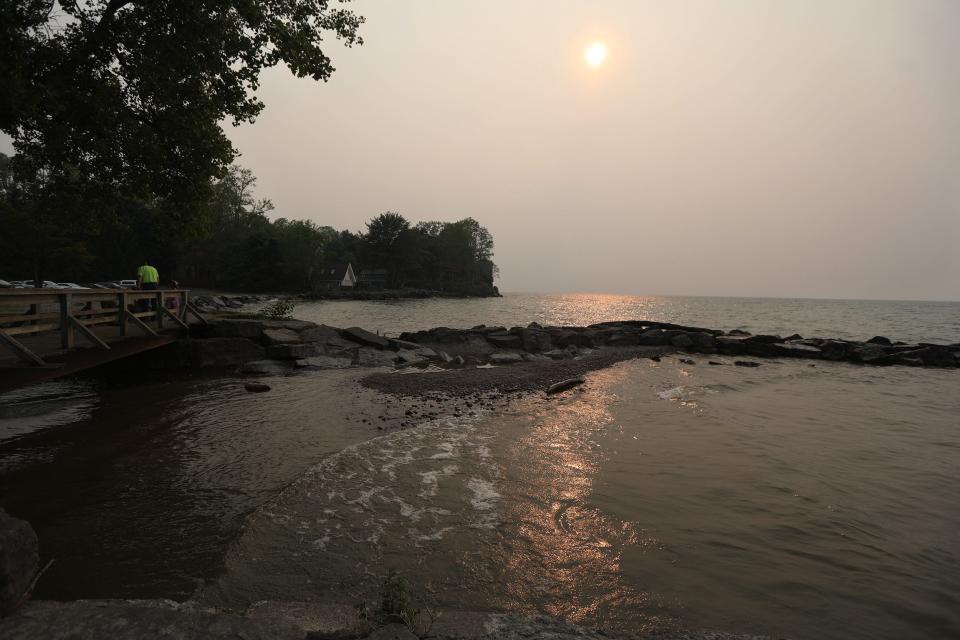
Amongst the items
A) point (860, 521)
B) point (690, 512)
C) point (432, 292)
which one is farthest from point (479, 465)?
point (432, 292)

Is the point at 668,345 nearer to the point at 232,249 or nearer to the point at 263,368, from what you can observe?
the point at 263,368

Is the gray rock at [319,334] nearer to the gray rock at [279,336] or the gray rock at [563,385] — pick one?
the gray rock at [279,336]

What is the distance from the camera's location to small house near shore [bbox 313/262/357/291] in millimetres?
91938

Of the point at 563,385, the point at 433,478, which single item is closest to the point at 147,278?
the point at 433,478

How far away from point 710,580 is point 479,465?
382cm

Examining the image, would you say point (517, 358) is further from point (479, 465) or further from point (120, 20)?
point (120, 20)

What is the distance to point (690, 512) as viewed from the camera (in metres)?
6.02

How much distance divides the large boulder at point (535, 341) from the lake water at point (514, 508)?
11249 millimetres

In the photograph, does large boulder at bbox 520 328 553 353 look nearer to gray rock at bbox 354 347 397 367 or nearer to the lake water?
gray rock at bbox 354 347 397 367

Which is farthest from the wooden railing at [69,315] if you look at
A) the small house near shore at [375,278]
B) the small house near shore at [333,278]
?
the small house near shore at [375,278]

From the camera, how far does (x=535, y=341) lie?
2305 centimetres

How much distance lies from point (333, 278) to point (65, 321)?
87843 mm

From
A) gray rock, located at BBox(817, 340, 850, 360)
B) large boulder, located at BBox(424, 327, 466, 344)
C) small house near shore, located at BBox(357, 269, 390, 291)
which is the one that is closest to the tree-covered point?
small house near shore, located at BBox(357, 269, 390, 291)

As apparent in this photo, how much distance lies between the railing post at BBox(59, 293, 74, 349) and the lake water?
169 cm
